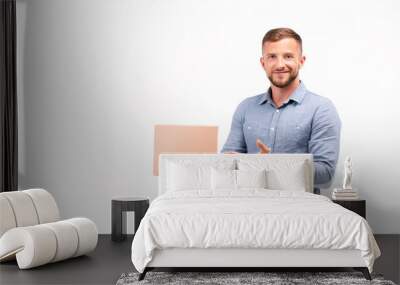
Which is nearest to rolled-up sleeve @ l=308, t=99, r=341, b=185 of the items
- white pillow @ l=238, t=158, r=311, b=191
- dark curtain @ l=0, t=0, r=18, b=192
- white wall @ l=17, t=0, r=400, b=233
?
white wall @ l=17, t=0, r=400, b=233

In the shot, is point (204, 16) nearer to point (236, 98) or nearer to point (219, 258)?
point (236, 98)

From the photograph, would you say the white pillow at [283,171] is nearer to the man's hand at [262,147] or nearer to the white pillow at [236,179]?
the white pillow at [236,179]

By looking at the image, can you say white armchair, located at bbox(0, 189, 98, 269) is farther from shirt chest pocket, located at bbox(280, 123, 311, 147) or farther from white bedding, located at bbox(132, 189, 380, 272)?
shirt chest pocket, located at bbox(280, 123, 311, 147)

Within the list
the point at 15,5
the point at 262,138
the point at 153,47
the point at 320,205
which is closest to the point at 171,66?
the point at 153,47

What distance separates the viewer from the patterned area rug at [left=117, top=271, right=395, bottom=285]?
15.5ft

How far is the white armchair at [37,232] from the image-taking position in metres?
5.19

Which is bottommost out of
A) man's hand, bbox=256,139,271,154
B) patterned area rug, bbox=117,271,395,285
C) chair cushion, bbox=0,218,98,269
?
patterned area rug, bbox=117,271,395,285

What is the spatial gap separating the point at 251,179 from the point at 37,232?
A: 80.5 inches

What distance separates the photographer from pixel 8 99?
23.2 feet

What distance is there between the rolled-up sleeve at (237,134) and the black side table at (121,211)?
1.16 m

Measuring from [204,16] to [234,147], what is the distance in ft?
4.88

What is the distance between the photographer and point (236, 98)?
7305 mm

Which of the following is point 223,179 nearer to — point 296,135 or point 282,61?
point 296,135

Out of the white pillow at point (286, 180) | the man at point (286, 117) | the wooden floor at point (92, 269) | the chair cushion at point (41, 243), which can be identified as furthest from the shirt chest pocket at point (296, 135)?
the chair cushion at point (41, 243)
